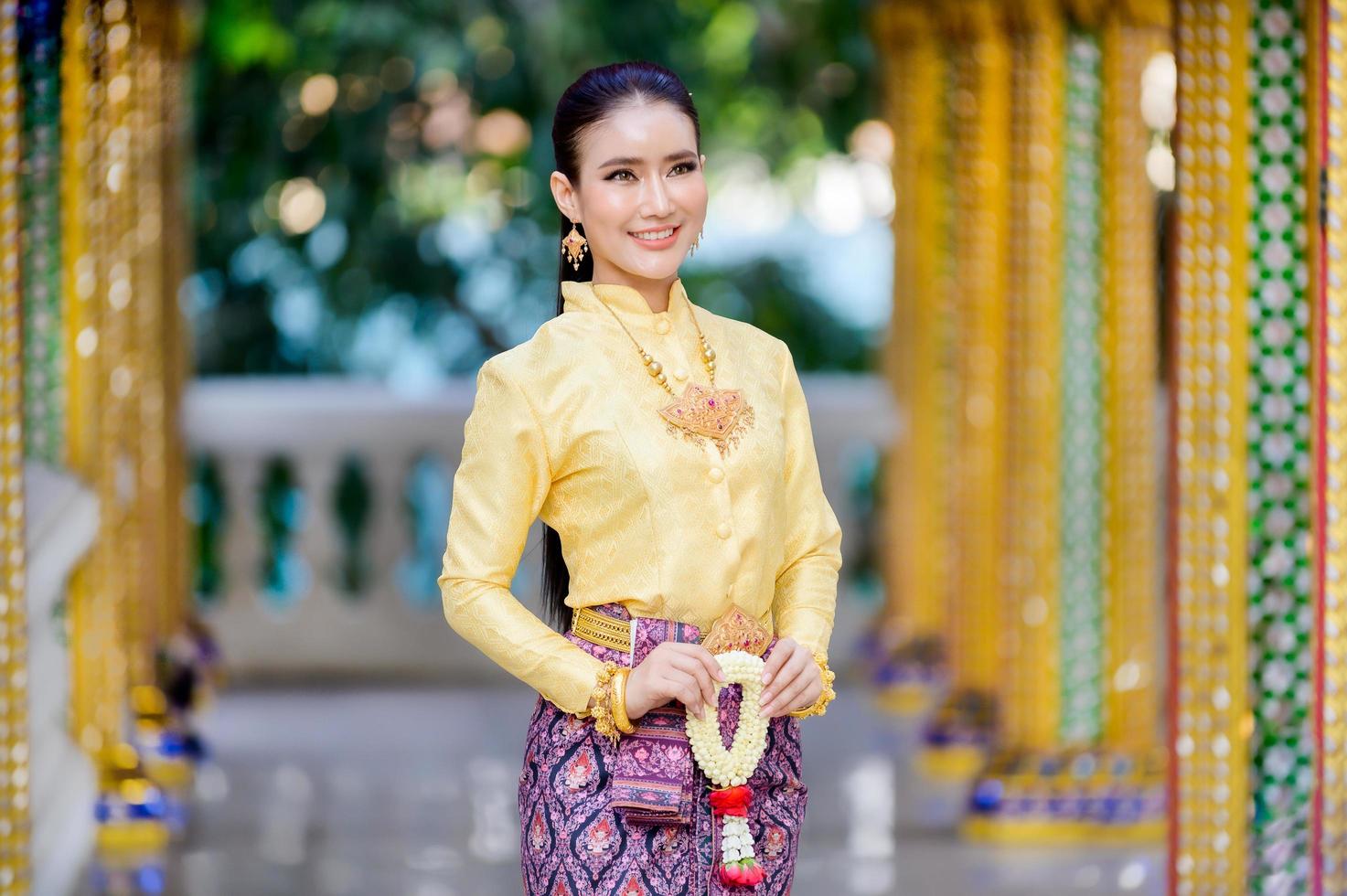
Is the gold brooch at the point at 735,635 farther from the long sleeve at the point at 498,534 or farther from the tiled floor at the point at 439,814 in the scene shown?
the tiled floor at the point at 439,814

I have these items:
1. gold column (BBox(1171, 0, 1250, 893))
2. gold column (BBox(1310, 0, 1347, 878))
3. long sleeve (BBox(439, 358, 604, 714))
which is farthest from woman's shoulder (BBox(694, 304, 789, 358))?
gold column (BBox(1171, 0, 1250, 893))

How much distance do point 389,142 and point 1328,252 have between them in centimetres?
646

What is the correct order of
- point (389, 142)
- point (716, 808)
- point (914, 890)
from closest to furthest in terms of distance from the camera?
1. point (716, 808)
2. point (914, 890)
3. point (389, 142)

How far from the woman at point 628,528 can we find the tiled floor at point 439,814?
2.42 meters

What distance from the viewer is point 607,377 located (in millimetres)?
2326

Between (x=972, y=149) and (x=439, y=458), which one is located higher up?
(x=972, y=149)

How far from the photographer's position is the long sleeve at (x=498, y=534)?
2285 millimetres

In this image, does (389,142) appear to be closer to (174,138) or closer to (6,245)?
(174,138)

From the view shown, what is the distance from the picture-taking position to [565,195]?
7.82 ft

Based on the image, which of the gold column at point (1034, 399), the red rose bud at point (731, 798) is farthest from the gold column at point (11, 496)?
the gold column at point (1034, 399)

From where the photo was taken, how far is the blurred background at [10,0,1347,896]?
390 centimetres

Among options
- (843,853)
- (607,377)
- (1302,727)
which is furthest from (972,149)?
(607,377)

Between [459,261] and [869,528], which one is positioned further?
[459,261]

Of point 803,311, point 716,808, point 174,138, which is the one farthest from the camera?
point 803,311
